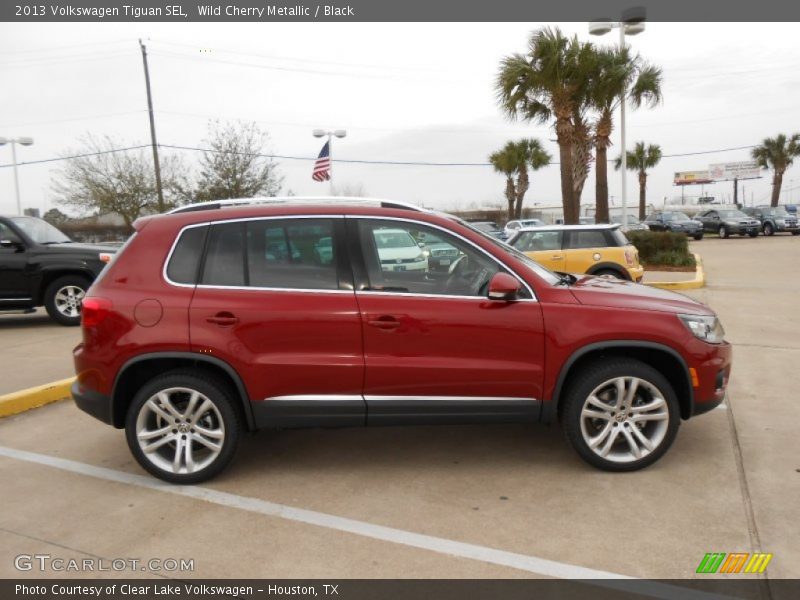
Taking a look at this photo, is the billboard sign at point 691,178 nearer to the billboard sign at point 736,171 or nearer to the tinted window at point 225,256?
the billboard sign at point 736,171

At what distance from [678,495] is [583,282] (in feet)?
4.89

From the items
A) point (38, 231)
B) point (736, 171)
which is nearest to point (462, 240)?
point (38, 231)

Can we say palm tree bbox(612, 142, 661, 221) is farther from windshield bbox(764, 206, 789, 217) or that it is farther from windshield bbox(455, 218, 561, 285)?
windshield bbox(455, 218, 561, 285)

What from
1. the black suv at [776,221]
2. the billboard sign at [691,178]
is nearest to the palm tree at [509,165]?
the black suv at [776,221]

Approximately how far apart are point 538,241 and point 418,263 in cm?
766

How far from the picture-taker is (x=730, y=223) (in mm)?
32781

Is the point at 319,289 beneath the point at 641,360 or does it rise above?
above

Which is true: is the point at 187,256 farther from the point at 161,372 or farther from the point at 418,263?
the point at 418,263

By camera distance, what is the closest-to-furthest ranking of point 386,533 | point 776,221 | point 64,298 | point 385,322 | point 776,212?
point 386,533 < point 385,322 < point 64,298 < point 776,221 < point 776,212

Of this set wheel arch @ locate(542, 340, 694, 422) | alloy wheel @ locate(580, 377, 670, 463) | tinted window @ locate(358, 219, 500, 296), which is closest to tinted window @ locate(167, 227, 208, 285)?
tinted window @ locate(358, 219, 500, 296)

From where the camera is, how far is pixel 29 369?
682cm

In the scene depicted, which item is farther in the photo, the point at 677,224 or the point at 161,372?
the point at 677,224

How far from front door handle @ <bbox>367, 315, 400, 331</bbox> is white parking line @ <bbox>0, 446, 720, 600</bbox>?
1136 mm

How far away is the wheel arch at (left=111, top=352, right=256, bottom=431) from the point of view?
3.81 meters
